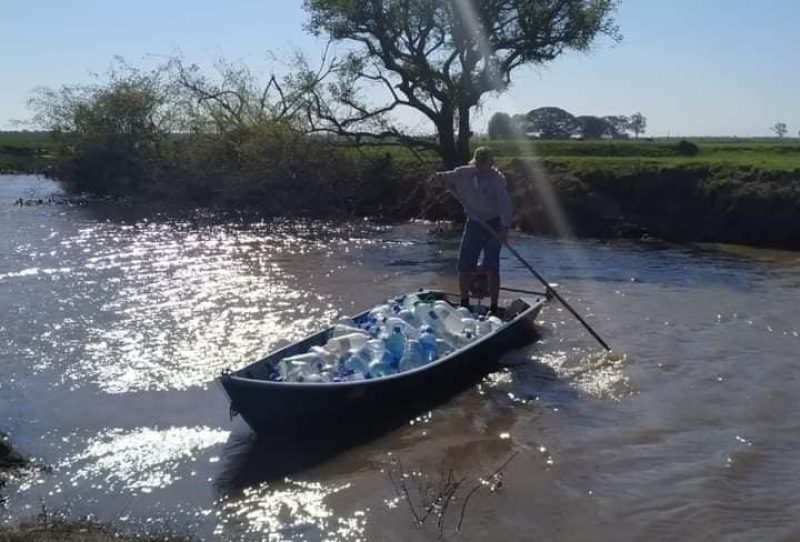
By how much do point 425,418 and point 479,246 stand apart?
4.04 meters

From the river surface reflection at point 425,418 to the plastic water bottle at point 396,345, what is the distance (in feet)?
2.20

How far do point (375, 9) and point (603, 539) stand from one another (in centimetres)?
2327

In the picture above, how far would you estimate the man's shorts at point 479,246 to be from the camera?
1337cm

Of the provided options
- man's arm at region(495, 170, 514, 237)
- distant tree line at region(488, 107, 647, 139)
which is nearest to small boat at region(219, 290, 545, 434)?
man's arm at region(495, 170, 514, 237)

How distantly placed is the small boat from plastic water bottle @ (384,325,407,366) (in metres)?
0.40

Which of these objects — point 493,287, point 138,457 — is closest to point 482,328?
point 493,287

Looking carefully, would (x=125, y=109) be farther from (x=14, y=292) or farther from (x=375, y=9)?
(x=14, y=292)

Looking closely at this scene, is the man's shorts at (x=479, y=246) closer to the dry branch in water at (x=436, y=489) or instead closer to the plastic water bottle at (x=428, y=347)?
the plastic water bottle at (x=428, y=347)

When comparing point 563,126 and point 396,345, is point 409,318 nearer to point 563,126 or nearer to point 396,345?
point 396,345

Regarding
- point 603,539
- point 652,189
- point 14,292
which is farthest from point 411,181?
point 603,539

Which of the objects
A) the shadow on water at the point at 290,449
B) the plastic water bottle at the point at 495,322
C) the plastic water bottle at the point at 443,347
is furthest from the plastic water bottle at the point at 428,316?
the shadow on water at the point at 290,449

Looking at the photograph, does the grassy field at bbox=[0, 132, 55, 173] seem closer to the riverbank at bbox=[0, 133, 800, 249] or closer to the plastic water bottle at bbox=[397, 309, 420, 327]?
the riverbank at bbox=[0, 133, 800, 249]

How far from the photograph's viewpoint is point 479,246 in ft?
44.3

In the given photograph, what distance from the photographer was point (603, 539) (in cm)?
721
